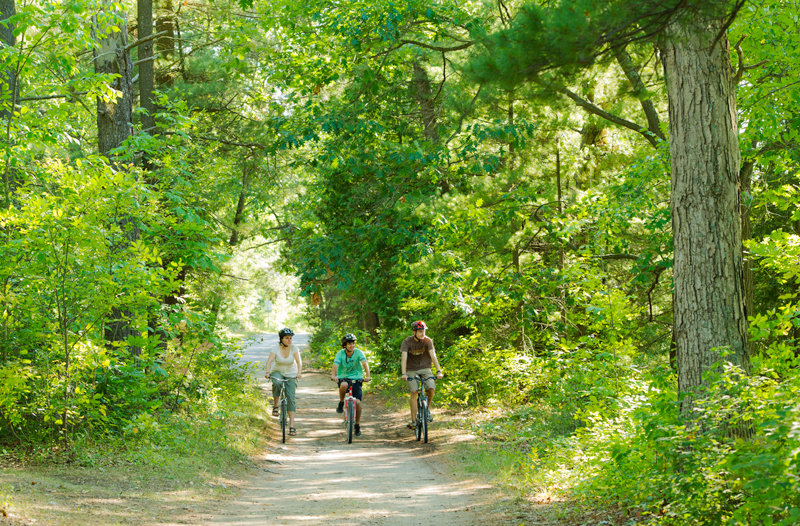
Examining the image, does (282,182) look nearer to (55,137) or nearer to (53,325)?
(55,137)

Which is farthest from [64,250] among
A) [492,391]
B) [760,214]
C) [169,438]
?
[760,214]

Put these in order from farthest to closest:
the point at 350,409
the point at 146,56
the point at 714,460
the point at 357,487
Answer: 1. the point at 146,56
2. the point at 350,409
3. the point at 357,487
4. the point at 714,460

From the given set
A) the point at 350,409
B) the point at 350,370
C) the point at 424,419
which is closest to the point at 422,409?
the point at 424,419

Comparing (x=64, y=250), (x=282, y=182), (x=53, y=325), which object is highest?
(x=282, y=182)

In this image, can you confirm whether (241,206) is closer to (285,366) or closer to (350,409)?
(285,366)

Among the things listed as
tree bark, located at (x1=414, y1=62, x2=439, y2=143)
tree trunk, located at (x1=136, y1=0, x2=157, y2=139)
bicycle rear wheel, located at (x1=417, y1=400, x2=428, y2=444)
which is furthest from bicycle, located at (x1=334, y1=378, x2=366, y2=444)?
tree bark, located at (x1=414, y1=62, x2=439, y2=143)

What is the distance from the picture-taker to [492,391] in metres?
13.4

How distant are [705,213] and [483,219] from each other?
6941 millimetres

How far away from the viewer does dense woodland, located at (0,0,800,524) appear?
4.95 m

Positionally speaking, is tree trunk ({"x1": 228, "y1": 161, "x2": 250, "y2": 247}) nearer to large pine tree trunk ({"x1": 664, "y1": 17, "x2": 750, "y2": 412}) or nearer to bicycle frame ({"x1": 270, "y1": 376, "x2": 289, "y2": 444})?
bicycle frame ({"x1": 270, "y1": 376, "x2": 289, "y2": 444})

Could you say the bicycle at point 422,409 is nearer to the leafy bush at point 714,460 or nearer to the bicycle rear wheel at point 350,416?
the bicycle rear wheel at point 350,416

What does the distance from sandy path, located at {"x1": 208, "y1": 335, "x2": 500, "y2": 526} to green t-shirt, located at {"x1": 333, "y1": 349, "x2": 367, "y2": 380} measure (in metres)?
1.26

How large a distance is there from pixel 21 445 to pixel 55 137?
4.28 metres

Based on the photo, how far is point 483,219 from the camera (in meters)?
12.3
